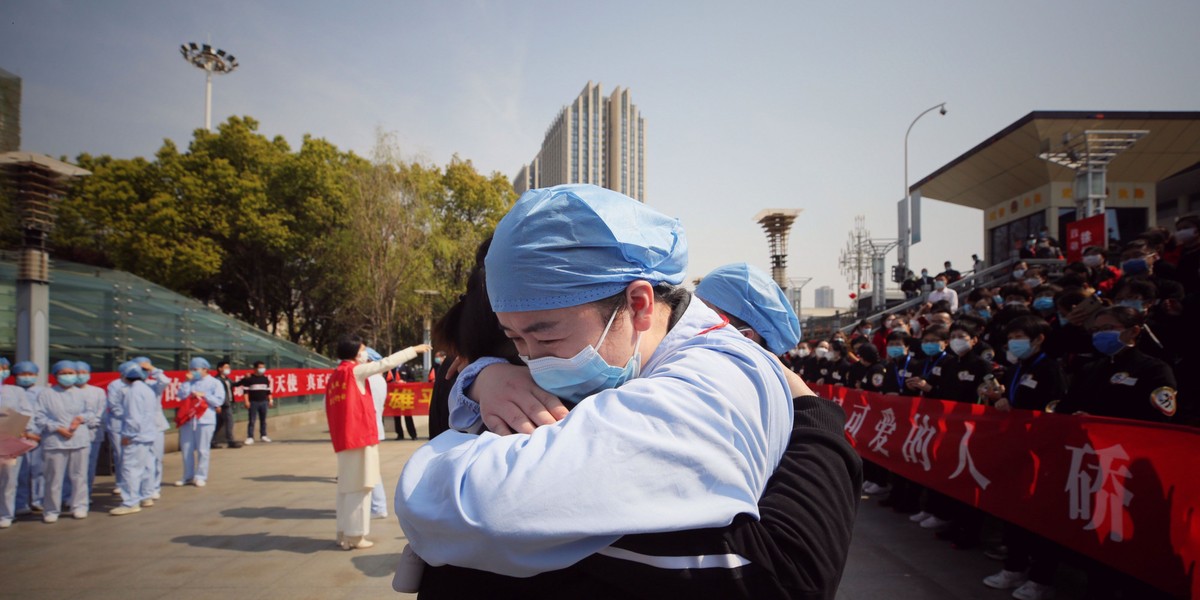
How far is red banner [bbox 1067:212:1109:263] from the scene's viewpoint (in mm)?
10859

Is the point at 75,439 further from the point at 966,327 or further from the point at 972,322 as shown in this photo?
the point at 972,322

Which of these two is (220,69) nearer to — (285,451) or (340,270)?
(340,270)

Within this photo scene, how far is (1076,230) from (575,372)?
1377 cm

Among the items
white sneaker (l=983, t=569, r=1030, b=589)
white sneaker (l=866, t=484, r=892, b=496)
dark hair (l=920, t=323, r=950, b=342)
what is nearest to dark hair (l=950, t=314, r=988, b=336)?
dark hair (l=920, t=323, r=950, b=342)

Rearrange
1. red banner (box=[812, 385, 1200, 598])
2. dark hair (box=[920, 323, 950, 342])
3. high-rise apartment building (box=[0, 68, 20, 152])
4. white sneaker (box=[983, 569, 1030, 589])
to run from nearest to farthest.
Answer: red banner (box=[812, 385, 1200, 598]) < white sneaker (box=[983, 569, 1030, 589]) < high-rise apartment building (box=[0, 68, 20, 152]) < dark hair (box=[920, 323, 950, 342])

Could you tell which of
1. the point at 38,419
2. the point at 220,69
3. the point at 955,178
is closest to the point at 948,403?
the point at 38,419

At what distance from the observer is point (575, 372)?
1047mm

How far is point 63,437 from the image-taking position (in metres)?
7.39

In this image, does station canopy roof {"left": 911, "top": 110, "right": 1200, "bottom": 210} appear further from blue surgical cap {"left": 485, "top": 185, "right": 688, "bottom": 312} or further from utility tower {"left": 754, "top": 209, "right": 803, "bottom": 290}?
blue surgical cap {"left": 485, "top": 185, "right": 688, "bottom": 312}

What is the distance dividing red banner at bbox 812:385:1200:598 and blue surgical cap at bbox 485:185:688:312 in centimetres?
328

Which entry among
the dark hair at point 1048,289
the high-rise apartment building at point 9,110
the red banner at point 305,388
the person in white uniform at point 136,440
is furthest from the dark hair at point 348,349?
the dark hair at point 1048,289

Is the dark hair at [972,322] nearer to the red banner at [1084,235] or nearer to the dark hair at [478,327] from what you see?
the red banner at [1084,235]

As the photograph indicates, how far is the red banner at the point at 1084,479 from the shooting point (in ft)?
9.55

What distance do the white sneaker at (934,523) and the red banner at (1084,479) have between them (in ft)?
2.76
